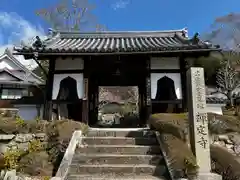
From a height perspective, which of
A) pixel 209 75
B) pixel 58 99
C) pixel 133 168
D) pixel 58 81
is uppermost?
pixel 209 75

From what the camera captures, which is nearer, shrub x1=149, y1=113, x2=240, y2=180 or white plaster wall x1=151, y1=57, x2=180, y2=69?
shrub x1=149, y1=113, x2=240, y2=180

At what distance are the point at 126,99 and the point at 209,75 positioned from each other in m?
9.91

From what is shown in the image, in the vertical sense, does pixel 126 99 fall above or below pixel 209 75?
below

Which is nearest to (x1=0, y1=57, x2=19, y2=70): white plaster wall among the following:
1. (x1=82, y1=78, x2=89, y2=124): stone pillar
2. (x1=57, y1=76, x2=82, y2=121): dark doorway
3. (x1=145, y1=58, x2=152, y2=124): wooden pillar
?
(x1=57, y1=76, x2=82, y2=121): dark doorway

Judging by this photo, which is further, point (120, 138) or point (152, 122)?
point (152, 122)

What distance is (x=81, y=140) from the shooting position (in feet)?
23.3

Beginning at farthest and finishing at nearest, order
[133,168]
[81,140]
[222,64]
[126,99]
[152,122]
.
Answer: [126,99] < [222,64] < [152,122] < [81,140] < [133,168]

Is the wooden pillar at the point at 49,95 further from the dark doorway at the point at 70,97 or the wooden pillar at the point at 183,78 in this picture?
the wooden pillar at the point at 183,78

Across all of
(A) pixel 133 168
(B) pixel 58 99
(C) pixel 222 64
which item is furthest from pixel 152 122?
(C) pixel 222 64

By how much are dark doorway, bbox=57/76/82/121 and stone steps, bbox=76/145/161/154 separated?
4146 millimetres

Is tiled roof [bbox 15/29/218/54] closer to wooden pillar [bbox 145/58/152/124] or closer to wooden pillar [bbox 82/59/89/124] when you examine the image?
wooden pillar [bbox 145/58/152/124]

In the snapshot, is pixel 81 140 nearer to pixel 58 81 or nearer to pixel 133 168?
pixel 133 168

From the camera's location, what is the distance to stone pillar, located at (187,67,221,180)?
18.3 ft

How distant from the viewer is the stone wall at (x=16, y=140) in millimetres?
7391
